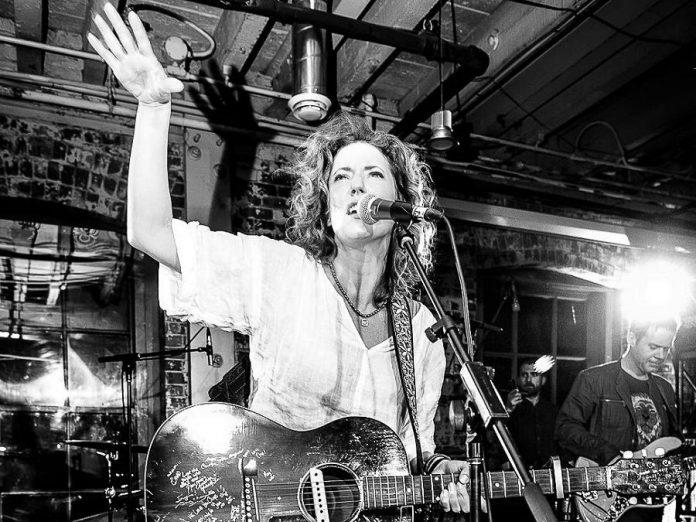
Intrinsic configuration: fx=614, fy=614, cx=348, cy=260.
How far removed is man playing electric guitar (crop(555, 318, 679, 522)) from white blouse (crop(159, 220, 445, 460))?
3.35m

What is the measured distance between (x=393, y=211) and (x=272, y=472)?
3.12ft

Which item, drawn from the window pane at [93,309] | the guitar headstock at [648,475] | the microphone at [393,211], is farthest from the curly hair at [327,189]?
the window pane at [93,309]

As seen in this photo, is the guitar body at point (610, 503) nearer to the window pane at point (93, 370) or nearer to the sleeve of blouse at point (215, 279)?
the sleeve of blouse at point (215, 279)

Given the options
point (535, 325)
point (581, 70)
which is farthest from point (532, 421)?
point (581, 70)

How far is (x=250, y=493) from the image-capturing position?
198cm

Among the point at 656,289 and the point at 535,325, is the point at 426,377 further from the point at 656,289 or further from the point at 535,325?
the point at 656,289

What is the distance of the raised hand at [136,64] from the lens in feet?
5.56

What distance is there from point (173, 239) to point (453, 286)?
15.5 ft

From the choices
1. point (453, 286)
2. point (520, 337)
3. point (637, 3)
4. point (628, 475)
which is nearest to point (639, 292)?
point (520, 337)

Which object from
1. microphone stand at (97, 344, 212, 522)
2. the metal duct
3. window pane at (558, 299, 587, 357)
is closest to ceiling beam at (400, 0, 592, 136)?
the metal duct

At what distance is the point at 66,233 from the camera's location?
4.99 metres

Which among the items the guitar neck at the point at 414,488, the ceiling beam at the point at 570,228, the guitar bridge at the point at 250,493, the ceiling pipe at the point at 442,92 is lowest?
the guitar neck at the point at 414,488

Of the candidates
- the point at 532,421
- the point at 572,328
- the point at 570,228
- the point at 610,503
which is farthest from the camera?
the point at 572,328

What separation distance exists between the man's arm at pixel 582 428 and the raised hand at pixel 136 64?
4.52 m
